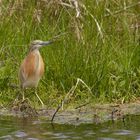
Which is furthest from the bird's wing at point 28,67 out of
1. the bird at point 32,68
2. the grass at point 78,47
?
the grass at point 78,47

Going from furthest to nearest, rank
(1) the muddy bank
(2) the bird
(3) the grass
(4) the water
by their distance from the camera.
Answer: (3) the grass, (2) the bird, (1) the muddy bank, (4) the water

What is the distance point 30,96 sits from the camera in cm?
893

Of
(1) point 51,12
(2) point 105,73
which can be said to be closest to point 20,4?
(1) point 51,12

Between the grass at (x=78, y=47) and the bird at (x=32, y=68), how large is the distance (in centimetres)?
32

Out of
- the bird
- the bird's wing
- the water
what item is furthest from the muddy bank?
the bird's wing

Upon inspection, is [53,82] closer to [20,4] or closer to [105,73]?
[105,73]

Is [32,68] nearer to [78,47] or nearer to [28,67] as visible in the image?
[28,67]

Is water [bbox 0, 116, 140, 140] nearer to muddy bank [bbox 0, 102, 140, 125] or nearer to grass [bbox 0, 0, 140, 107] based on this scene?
muddy bank [bbox 0, 102, 140, 125]

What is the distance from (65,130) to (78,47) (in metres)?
1.97

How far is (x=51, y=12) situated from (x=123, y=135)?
12.5 ft

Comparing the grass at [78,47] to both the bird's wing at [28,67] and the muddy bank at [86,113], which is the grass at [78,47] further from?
the bird's wing at [28,67]

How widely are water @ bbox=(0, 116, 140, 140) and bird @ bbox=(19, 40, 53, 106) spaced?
23.6 inches

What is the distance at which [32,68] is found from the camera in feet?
27.9

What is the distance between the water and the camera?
23.7ft
